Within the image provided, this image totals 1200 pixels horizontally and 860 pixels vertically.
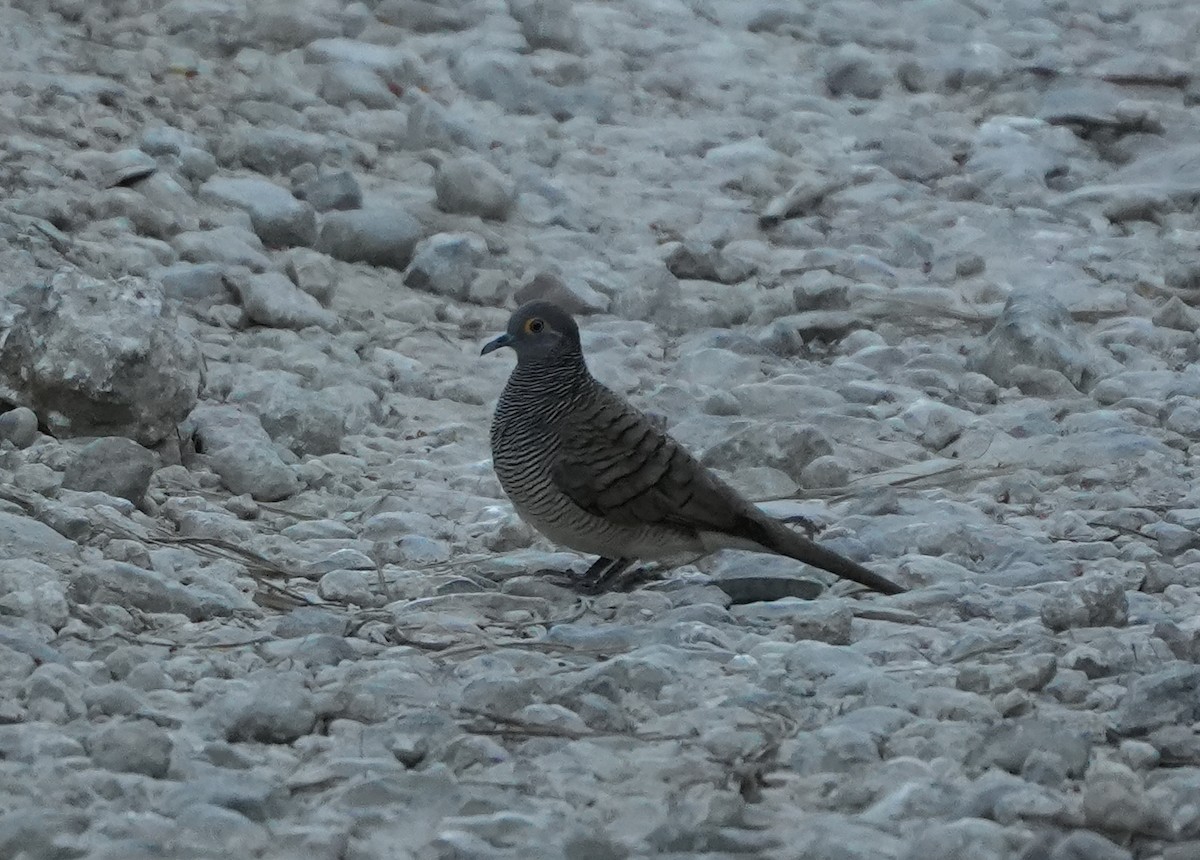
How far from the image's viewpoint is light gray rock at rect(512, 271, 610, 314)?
7695 mm

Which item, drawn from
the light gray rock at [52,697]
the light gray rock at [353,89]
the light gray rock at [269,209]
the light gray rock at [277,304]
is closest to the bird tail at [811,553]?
the light gray rock at [52,697]

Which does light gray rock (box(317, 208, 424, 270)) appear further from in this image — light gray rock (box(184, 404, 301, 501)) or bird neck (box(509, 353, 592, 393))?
bird neck (box(509, 353, 592, 393))

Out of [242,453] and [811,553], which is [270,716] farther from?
[242,453]

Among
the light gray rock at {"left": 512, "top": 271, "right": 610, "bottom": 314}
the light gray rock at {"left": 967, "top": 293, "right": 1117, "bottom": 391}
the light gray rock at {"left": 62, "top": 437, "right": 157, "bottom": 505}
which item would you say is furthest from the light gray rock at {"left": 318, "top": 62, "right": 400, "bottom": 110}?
the light gray rock at {"left": 62, "top": 437, "right": 157, "bottom": 505}

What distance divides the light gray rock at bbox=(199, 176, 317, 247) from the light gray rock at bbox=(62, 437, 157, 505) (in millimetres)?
2373

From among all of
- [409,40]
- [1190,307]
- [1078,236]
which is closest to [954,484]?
[1190,307]

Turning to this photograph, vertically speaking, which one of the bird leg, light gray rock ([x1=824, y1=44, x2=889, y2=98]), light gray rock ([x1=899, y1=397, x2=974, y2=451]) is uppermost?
light gray rock ([x1=824, y1=44, x2=889, y2=98])

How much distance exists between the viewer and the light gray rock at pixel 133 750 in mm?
3592

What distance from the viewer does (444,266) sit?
7699mm

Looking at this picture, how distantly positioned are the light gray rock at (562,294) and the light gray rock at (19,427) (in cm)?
246

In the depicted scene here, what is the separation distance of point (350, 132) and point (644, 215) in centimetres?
136

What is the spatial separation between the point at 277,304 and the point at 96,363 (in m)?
1.40

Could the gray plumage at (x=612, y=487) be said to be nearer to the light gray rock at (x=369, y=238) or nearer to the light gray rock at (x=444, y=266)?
the light gray rock at (x=444, y=266)

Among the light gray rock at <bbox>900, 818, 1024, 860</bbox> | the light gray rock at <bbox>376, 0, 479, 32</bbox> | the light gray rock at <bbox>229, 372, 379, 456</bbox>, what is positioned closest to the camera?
the light gray rock at <bbox>900, 818, 1024, 860</bbox>
